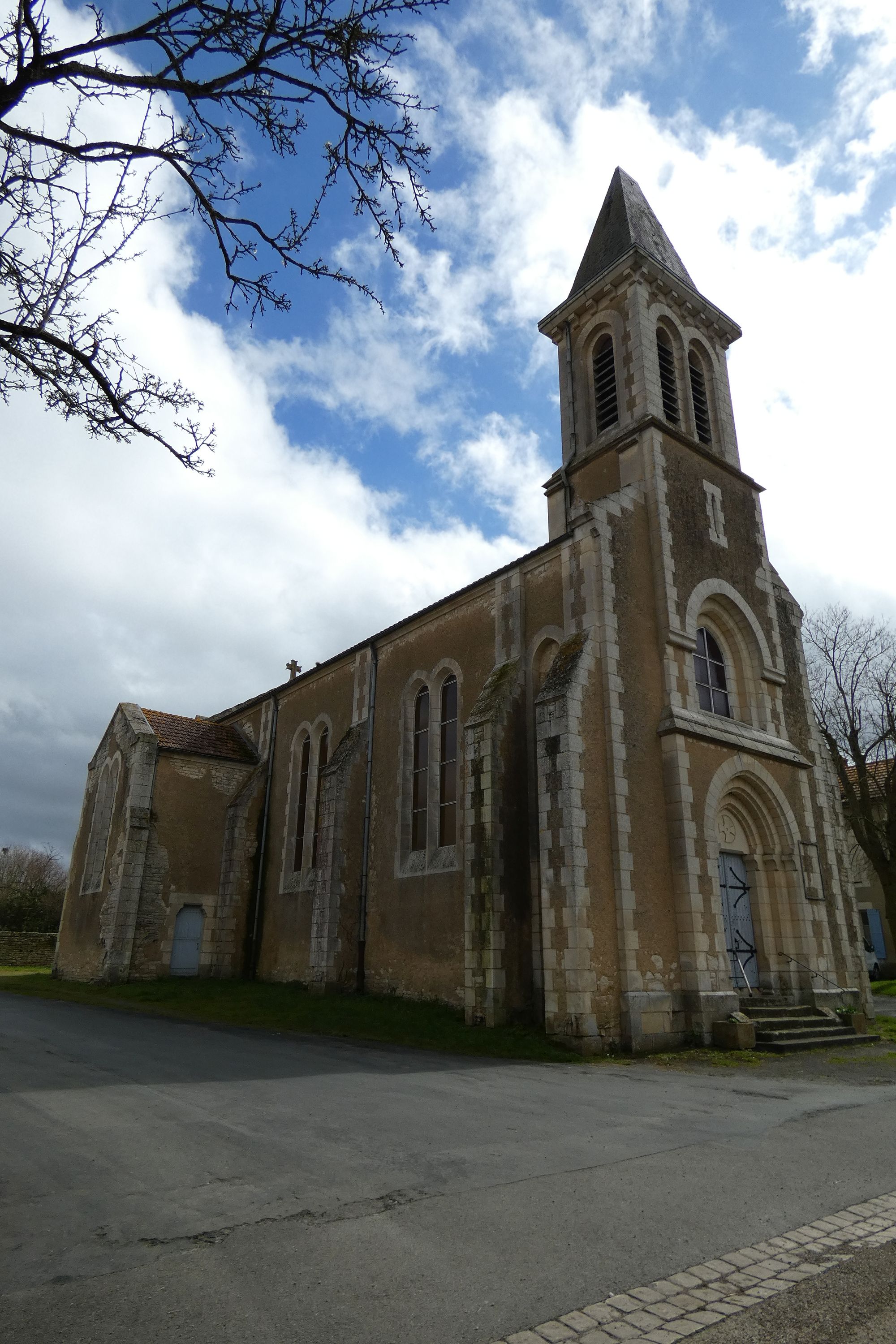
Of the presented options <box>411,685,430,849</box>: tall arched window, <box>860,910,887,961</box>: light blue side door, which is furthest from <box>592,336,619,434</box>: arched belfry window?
<box>860,910,887,961</box>: light blue side door

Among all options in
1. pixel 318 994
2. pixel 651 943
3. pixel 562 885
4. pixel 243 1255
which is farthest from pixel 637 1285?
pixel 318 994

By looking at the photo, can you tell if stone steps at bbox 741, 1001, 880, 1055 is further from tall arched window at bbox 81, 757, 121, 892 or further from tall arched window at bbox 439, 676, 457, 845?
tall arched window at bbox 81, 757, 121, 892

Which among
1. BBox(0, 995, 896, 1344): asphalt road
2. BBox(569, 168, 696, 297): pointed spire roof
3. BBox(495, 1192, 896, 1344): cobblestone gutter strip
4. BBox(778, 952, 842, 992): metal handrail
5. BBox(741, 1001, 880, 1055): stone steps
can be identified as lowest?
BBox(495, 1192, 896, 1344): cobblestone gutter strip

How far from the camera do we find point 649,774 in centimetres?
1431

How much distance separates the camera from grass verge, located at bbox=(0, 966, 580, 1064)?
41.2ft

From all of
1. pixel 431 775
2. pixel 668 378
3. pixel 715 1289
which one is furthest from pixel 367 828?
pixel 715 1289

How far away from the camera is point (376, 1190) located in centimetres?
526

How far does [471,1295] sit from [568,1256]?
716 mm

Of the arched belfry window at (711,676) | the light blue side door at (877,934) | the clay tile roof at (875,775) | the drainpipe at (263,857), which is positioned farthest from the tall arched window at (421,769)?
the light blue side door at (877,934)

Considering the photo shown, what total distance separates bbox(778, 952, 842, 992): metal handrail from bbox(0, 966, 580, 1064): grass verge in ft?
18.7

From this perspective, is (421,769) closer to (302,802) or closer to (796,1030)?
(302,802)

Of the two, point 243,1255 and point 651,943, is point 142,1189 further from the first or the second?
point 651,943

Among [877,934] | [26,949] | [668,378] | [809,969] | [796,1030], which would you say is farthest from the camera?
[877,934]

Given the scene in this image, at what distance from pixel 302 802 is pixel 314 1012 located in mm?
7837
